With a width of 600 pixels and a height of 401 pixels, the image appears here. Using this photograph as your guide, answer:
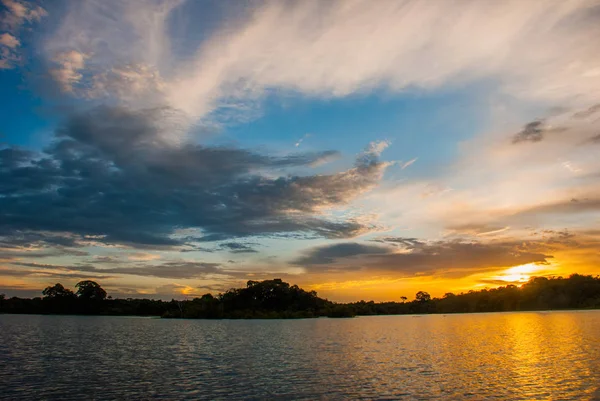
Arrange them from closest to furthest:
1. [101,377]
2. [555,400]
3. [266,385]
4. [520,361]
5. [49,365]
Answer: [555,400] < [266,385] < [101,377] < [49,365] < [520,361]

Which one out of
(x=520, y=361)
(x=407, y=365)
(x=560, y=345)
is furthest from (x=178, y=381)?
(x=560, y=345)

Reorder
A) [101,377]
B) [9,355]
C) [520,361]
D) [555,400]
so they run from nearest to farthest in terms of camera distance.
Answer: [555,400] → [101,377] → [520,361] → [9,355]

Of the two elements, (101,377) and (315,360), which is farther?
(315,360)

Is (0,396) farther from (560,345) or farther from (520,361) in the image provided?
(560,345)

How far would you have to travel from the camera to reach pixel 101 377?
4766 cm

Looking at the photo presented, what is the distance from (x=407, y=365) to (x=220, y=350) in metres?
36.8

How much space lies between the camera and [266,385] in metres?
43.6

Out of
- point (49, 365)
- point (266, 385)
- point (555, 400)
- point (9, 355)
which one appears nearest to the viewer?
point (555, 400)

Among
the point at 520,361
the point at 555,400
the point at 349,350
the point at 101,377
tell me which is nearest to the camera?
the point at 555,400

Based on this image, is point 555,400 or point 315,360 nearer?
point 555,400

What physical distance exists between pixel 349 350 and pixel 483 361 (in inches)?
969

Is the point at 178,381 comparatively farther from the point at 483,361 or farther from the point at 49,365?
the point at 483,361

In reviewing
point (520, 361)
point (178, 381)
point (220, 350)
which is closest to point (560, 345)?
point (520, 361)

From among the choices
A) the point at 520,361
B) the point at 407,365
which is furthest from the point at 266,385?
the point at 520,361
